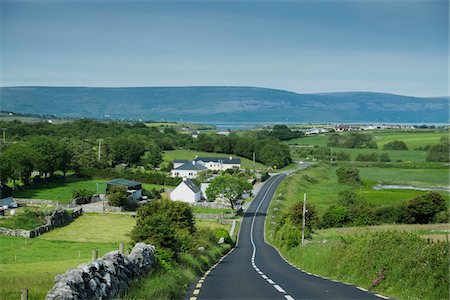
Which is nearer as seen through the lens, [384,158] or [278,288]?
[278,288]

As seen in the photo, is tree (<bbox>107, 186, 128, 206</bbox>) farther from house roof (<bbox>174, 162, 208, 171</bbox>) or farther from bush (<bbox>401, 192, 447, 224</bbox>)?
house roof (<bbox>174, 162, 208, 171</bbox>)

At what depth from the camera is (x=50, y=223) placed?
213ft

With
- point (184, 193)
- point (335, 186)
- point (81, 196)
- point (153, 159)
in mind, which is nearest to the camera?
point (81, 196)

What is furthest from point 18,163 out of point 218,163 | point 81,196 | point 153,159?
point 218,163

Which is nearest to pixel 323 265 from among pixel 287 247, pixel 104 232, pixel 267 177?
pixel 287 247

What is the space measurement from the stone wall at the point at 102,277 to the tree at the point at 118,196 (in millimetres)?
67626

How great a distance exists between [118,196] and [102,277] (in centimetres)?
7197

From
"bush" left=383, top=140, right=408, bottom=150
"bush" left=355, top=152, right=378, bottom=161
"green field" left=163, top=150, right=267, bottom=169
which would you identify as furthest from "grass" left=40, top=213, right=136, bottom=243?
"bush" left=383, top=140, right=408, bottom=150

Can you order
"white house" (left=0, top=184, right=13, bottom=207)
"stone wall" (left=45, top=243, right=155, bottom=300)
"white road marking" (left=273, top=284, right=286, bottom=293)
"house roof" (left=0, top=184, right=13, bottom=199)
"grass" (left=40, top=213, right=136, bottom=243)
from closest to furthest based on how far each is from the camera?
"stone wall" (left=45, top=243, right=155, bottom=300)
"white road marking" (left=273, top=284, right=286, bottom=293)
"grass" (left=40, top=213, right=136, bottom=243)
"white house" (left=0, top=184, right=13, bottom=207)
"house roof" (left=0, top=184, right=13, bottom=199)

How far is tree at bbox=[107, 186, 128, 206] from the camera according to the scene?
270 ft

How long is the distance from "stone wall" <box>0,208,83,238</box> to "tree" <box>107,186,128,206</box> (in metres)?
6.14

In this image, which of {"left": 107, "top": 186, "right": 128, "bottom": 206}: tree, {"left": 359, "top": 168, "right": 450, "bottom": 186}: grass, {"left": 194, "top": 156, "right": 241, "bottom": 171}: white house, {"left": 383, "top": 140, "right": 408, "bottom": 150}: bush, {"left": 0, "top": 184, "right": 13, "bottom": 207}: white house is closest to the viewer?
{"left": 0, "top": 184, "right": 13, "bottom": 207}: white house

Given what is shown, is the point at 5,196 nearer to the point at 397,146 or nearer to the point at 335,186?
the point at 335,186

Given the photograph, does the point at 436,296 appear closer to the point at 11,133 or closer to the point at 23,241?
the point at 23,241
